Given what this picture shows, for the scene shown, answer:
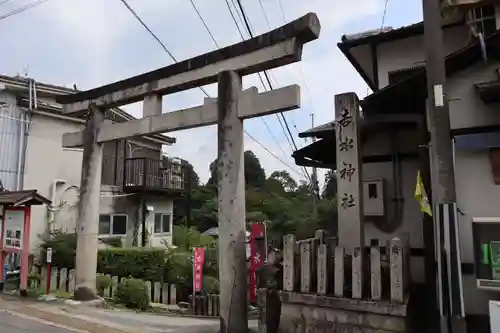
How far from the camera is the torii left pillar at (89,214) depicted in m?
11.0

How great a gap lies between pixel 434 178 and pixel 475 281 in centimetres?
198

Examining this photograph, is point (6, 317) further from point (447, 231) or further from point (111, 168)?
point (111, 168)

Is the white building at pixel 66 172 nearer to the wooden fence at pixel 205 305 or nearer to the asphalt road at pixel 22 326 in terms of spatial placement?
the wooden fence at pixel 205 305

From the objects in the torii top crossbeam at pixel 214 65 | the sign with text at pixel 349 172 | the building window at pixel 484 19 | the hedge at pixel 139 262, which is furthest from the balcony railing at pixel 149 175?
the building window at pixel 484 19

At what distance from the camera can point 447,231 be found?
17.6 ft

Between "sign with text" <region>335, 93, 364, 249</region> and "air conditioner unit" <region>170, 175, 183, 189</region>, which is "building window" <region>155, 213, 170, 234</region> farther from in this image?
"sign with text" <region>335, 93, 364, 249</region>

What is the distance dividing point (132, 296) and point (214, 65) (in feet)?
26.0

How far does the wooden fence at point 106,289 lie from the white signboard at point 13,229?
1.72m

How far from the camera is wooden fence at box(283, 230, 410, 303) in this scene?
6156 millimetres

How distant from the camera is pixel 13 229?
11750 mm

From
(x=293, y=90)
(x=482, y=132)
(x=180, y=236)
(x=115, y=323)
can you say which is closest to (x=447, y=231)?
(x=482, y=132)

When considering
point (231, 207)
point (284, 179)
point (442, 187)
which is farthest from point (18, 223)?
point (284, 179)

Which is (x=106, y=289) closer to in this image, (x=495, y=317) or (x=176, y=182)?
(x=176, y=182)

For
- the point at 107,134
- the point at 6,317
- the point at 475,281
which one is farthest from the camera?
the point at 107,134
